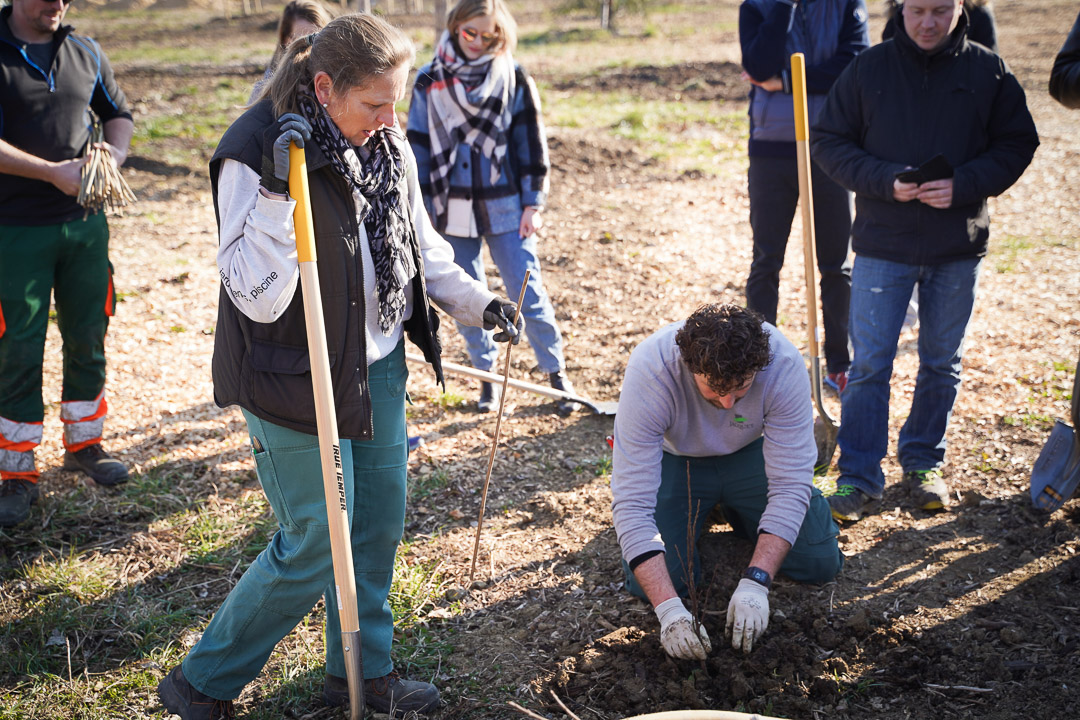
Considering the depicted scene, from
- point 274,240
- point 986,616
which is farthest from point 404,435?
point 986,616

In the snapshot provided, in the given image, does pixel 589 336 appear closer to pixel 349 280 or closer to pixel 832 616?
pixel 832 616

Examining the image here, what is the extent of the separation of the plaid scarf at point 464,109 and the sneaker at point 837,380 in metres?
2.09

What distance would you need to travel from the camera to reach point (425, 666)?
301 centimetres

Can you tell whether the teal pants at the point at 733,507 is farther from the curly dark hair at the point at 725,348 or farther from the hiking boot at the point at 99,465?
the hiking boot at the point at 99,465

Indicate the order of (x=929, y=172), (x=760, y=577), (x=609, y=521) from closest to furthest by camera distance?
(x=760, y=577) < (x=929, y=172) < (x=609, y=521)

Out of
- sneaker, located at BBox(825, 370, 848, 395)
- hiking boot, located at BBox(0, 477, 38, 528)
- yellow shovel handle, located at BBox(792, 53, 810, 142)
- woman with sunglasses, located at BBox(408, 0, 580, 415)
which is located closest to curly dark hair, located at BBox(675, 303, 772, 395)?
yellow shovel handle, located at BBox(792, 53, 810, 142)

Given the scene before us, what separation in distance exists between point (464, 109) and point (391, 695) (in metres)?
2.75

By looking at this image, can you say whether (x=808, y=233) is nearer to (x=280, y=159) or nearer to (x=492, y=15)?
(x=492, y=15)

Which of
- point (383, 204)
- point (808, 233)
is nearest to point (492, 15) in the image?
point (808, 233)

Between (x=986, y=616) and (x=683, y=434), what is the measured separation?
4.09ft

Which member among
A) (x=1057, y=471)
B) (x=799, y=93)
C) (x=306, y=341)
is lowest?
(x=1057, y=471)

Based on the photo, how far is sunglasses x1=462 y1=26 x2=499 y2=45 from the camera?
164 inches

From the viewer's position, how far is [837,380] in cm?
480

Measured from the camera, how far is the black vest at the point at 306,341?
222 cm
